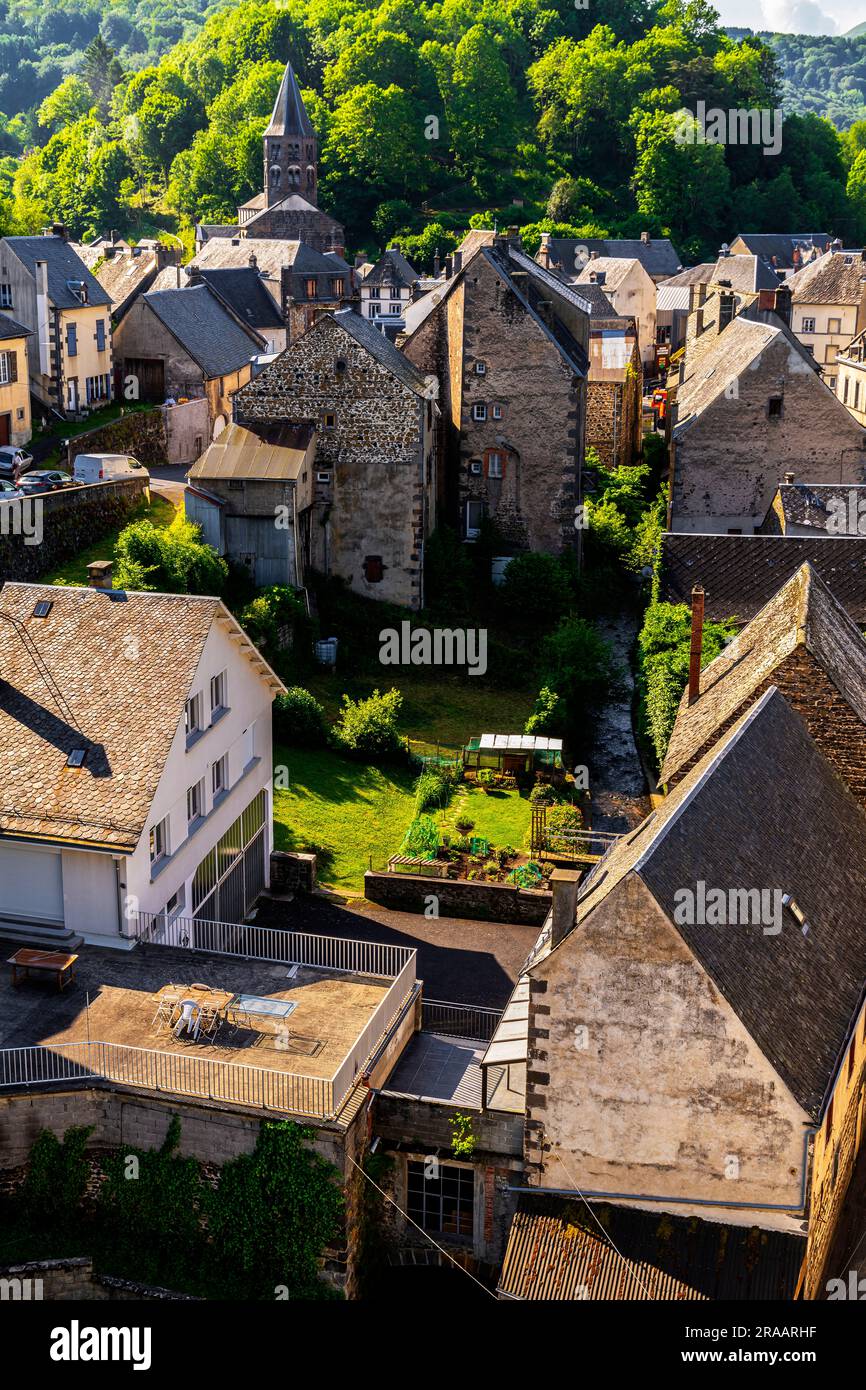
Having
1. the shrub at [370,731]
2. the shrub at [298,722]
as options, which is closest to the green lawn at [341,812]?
the shrub at [298,722]

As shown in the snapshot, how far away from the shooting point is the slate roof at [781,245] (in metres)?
121

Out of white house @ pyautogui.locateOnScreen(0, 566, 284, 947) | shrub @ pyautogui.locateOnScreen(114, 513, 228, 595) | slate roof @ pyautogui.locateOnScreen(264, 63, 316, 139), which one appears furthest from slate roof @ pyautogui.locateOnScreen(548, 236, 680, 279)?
white house @ pyautogui.locateOnScreen(0, 566, 284, 947)

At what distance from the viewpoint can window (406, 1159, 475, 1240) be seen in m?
23.4

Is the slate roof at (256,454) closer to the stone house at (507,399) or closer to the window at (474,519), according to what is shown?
the stone house at (507,399)

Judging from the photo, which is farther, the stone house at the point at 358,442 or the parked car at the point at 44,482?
the parked car at the point at 44,482

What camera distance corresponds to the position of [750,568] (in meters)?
47.3

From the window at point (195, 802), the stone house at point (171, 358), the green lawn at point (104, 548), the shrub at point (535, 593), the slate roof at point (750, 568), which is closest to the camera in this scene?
the window at point (195, 802)

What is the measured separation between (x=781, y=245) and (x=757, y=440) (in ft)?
249

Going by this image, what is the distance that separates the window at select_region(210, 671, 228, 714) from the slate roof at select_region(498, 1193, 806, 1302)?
12823mm

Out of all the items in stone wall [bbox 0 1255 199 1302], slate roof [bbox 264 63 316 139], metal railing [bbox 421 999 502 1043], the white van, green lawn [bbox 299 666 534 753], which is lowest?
stone wall [bbox 0 1255 199 1302]

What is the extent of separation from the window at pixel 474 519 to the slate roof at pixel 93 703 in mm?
24636

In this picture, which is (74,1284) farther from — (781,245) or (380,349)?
(781,245)

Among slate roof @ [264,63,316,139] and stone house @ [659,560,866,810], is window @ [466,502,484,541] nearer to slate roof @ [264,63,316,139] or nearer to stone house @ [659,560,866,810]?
stone house @ [659,560,866,810]

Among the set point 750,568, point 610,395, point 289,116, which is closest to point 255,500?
point 750,568
